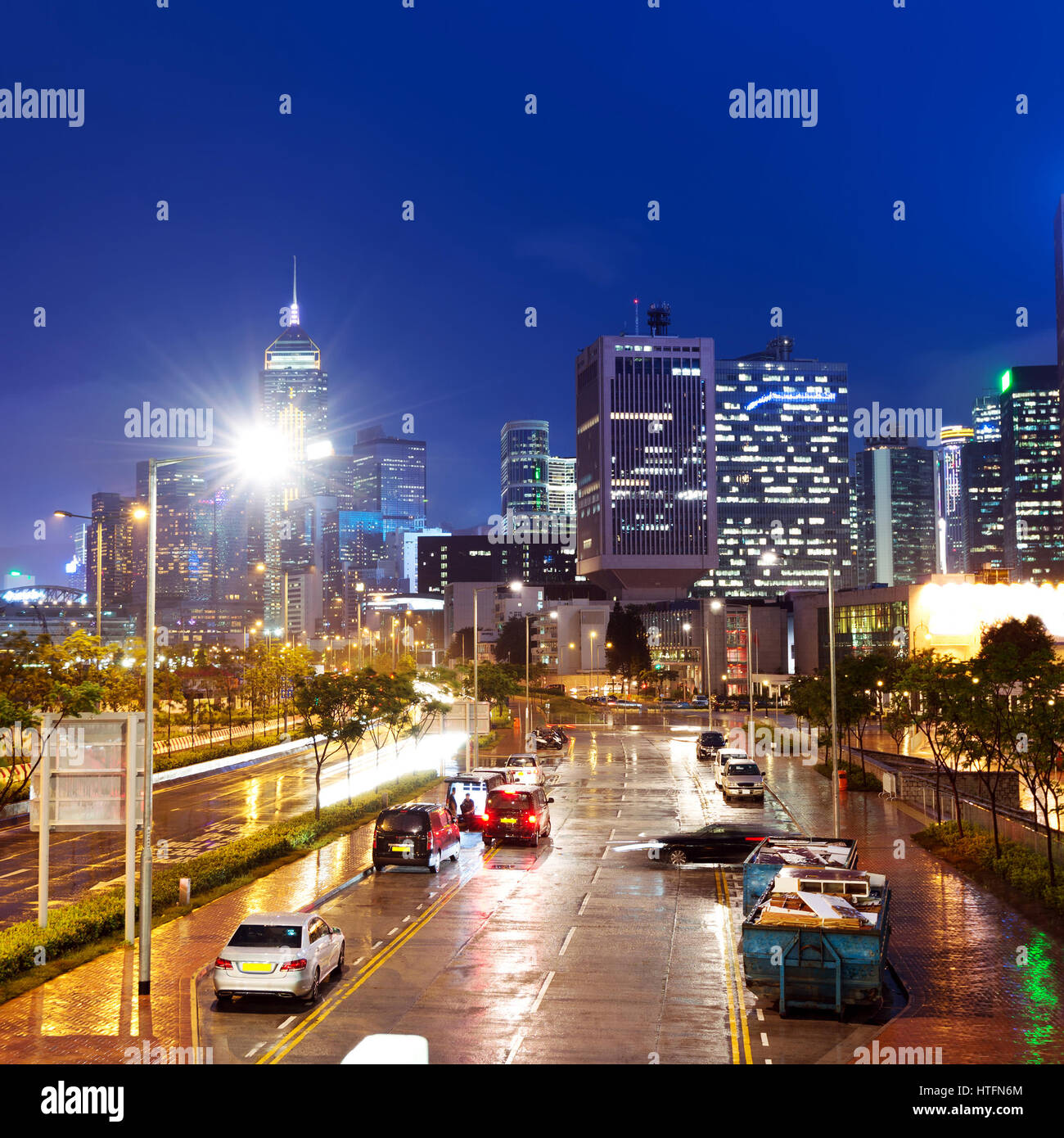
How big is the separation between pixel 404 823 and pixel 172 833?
11344 millimetres

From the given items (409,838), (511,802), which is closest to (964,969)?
(409,838)

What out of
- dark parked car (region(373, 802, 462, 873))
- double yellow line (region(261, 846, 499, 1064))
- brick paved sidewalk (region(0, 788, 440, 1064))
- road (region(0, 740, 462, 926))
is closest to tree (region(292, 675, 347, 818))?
road (region(0, 740, 462, 926))

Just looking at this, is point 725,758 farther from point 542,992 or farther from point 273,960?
point 273,960

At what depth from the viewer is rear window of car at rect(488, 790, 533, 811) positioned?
35.5 m

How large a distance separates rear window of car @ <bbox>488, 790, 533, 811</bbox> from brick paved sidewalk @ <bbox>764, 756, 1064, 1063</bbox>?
9.92 m

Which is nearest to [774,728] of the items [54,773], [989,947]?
[989,947]

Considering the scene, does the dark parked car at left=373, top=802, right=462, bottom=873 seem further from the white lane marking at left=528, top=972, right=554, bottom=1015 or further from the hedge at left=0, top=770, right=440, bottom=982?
the white lane marking at left=528, top=972, right=554, bottom=1015

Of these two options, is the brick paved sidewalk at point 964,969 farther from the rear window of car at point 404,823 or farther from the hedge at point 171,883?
the hedge at point 171,883

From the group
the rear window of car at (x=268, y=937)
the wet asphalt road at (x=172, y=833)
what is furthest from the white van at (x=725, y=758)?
the rear window of car at (x=268, y=937)

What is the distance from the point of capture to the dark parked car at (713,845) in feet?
104

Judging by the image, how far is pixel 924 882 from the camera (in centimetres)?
2956
